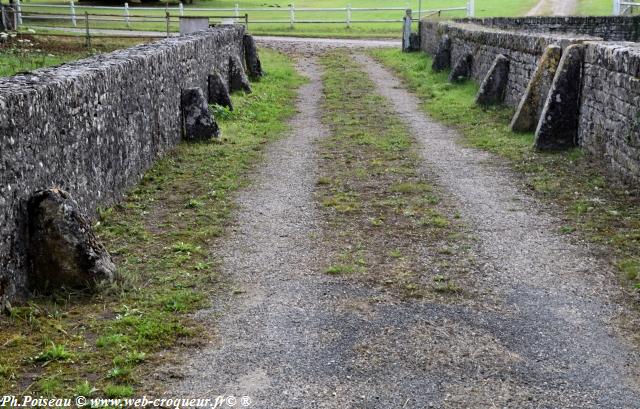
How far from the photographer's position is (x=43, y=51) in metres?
20.1

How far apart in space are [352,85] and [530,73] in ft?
20.7

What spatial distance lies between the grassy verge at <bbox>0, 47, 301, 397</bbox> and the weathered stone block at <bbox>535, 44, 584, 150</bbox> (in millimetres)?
4201

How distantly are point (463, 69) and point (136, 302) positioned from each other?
13878 mm

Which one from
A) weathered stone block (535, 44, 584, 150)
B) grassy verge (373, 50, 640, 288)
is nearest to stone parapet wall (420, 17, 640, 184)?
weathered stone block (535, 44, 584, 150)

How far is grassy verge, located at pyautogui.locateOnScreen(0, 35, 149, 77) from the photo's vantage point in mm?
15066

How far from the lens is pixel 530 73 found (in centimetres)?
1315

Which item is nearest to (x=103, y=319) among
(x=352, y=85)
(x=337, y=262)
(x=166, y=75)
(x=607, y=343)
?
(x=337, y=262)

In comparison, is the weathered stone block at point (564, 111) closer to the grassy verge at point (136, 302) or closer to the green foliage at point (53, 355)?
the grassy verge at point (136, 302)

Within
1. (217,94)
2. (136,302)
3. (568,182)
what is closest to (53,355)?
(136,302)

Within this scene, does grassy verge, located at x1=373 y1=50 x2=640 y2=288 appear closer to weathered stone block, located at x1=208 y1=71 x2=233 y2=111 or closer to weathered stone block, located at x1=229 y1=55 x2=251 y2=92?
weathered stone block, located at x1=208 y1=71 x2=233 y2=111

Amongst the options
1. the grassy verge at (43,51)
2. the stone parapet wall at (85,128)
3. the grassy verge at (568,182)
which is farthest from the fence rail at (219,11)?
the stone parapet wall at (85,128)

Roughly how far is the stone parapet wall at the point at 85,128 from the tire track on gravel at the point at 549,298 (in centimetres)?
342

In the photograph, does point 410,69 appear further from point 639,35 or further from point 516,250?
A: point 516,250

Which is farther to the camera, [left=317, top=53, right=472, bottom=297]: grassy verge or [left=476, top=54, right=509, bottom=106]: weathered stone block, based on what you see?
[left=476, top=54, right=509, bottom=106]: weathered stone block
